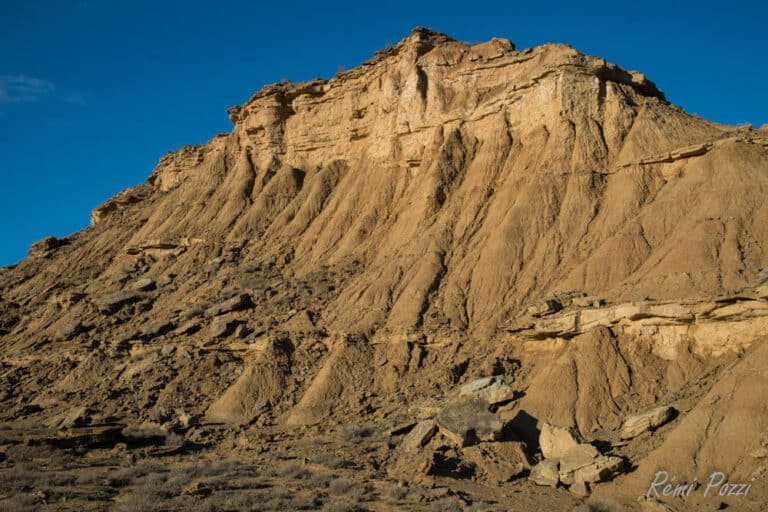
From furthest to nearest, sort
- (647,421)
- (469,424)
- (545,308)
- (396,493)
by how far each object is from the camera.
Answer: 1. (545,308)
2. (469,424)
3. (647,421)
4. (396,493)

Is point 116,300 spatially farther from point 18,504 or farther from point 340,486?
point 340,486

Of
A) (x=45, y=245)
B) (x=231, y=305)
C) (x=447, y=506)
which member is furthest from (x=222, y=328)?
(x=45, y=245)

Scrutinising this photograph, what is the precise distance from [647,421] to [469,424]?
4.52 m

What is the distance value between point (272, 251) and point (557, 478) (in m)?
22.7

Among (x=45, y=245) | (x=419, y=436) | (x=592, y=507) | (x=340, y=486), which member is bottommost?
(x=592, y=507)

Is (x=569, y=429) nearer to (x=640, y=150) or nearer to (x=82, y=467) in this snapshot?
(x=82, y=467)

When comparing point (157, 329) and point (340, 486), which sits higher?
point (157, 329)

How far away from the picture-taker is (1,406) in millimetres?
28969

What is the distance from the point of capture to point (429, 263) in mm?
28531

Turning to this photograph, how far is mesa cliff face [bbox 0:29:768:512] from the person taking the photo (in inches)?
788

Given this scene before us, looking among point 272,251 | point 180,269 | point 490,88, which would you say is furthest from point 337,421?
point 490,88

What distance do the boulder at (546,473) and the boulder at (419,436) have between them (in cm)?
305

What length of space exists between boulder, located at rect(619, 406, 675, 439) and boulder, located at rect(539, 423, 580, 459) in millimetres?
1303

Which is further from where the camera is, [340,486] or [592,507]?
[340,486]
